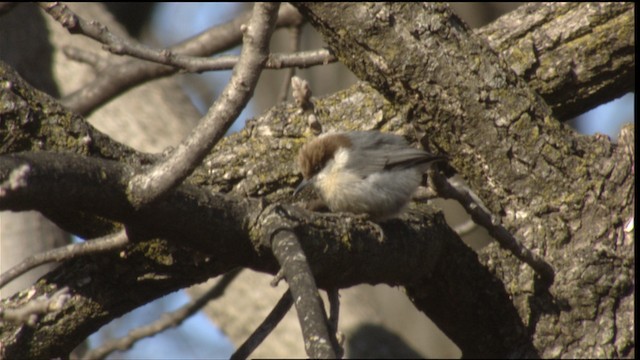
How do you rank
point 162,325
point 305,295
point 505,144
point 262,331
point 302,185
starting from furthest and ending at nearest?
point 162,325 < point 302,185 < point 505,144 < point 262,331 < point 305,295

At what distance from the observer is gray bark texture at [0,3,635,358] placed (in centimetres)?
292

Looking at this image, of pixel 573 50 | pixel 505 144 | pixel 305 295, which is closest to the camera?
pixel 305 295

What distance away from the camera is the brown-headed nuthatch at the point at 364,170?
3430 mm

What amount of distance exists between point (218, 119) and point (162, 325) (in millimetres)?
2223

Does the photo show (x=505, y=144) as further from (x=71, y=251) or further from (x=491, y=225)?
(x=71, y=251)

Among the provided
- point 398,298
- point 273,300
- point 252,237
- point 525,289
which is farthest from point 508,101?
point 398,298

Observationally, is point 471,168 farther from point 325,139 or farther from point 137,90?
point 137,90

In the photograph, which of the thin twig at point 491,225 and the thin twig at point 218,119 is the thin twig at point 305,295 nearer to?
the thin twig at point 218,119

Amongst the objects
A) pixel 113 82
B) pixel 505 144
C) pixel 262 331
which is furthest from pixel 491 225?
pixel 113 82

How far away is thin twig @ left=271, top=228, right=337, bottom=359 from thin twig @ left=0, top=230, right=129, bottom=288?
45 cm

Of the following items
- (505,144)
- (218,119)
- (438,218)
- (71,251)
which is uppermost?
(505,144)

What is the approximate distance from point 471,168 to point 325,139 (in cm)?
56

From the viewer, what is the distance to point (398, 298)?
627cm

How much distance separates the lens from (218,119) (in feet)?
7.57
